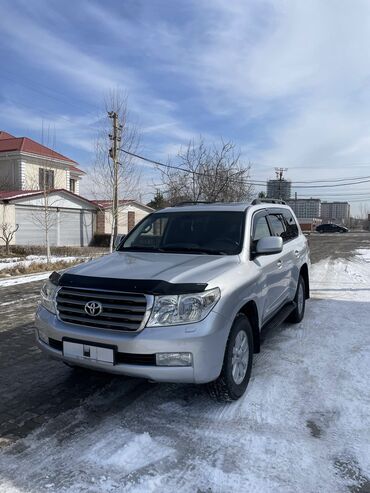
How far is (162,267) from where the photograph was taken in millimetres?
3754

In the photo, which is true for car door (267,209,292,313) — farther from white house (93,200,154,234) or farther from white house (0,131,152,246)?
white house (93,200,154,234)

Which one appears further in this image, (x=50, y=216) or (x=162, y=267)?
(x=50, y=216)

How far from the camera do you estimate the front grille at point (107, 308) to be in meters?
3.29

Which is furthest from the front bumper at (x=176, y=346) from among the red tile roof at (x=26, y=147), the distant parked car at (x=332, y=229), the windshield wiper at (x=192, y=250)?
the distant parked car at (x=332, y=229)

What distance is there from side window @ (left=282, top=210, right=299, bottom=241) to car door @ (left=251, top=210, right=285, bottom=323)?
845 millimetres

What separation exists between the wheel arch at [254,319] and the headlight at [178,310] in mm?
818

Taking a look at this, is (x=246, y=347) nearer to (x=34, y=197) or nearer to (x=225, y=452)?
(x=225, y=452)

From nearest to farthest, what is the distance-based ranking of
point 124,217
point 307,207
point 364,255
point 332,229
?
point 364,255 → point 124,217 → point 332,229 → point 307,207

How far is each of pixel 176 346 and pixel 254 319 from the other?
1.22m

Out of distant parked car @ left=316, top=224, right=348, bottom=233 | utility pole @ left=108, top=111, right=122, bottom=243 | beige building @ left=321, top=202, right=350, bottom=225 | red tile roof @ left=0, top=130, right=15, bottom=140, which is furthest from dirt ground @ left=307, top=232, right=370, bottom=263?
beige building @ left=321, top=202, right=350, bottom=225

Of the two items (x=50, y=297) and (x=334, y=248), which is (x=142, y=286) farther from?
(x=334, y=248)

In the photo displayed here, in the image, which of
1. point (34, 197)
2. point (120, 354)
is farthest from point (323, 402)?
point (34, 197)

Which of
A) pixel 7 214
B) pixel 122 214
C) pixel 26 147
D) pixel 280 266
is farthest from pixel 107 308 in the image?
pixel 26 147

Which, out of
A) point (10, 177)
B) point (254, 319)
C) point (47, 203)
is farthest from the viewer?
point (10, 177)
